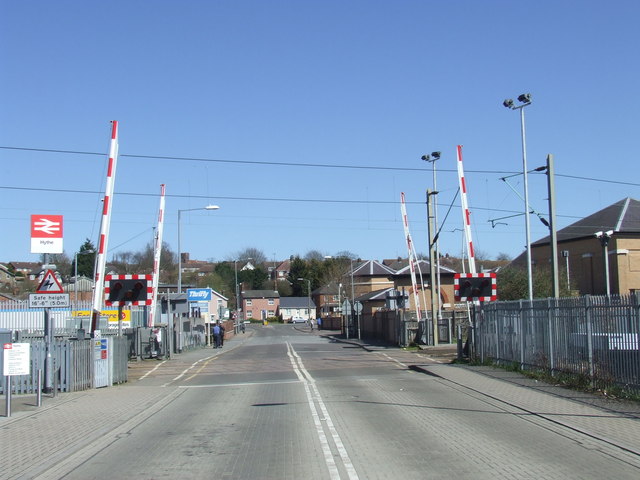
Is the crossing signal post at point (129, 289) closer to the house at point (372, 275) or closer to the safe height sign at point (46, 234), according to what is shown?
the safe height sign at point (46, 234)

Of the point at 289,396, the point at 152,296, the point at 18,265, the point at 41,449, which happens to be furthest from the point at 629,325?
the point at 18,265

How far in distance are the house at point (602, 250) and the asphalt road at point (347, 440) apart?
117 feet

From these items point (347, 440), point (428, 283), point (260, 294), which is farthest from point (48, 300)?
point (260, 294)

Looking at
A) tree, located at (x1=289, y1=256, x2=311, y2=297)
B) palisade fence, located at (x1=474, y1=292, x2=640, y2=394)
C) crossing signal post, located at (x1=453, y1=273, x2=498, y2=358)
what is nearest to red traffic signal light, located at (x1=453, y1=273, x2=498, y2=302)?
crossing signal post, located at (x1=453, y1=273, x2=498, y2=358)

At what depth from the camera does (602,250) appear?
Answer: 51.2 metres

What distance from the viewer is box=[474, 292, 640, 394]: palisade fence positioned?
14.4 meters

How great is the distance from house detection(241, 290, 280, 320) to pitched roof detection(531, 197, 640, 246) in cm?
8547

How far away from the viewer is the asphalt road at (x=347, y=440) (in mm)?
8383

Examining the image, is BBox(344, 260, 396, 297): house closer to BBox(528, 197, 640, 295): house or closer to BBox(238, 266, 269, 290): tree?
BBox(528, 197, 640, 295): house

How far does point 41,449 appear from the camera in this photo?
33.9 ft

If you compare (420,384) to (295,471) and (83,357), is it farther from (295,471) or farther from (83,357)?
(295,471)

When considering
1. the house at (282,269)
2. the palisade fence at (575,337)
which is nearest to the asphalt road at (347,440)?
the palisade fence at (575,337)

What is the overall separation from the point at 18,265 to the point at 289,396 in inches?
5417

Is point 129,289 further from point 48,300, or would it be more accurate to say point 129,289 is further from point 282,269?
point 282,269
